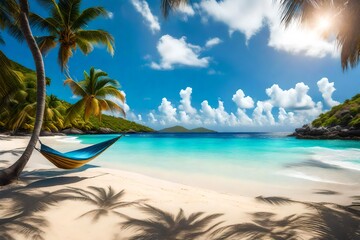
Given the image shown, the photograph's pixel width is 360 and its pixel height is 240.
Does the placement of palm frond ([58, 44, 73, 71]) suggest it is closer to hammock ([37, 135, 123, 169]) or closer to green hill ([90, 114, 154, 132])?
hammock ([37, 135, 123, 169])

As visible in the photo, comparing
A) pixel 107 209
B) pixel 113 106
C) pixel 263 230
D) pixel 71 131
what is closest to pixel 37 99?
pixel 107 209

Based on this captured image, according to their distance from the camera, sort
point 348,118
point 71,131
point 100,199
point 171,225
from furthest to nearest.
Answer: point 71,131, point 348,118, point 100,199, point 171,225

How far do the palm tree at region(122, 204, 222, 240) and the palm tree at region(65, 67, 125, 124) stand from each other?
9445 millimetres

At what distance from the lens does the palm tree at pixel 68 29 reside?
6.66 m

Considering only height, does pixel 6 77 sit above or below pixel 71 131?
below

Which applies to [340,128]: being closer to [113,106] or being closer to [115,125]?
[113,106]

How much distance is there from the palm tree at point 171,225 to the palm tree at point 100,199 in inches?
12.4

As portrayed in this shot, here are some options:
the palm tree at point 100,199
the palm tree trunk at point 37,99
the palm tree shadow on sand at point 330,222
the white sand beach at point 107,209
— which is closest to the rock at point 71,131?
the palm tree trunk at point 37,99

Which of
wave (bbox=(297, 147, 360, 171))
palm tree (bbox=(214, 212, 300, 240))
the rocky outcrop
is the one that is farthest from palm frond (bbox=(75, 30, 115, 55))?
the rocky outcrop

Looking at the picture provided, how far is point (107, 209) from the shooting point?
254 centimetres

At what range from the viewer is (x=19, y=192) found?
114 inches

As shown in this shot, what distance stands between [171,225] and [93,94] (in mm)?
11179

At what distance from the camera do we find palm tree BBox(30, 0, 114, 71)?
6658 millimetres

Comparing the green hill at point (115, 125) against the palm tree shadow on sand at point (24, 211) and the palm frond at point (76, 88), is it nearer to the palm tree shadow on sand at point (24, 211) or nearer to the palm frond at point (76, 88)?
the palm frond at point (76, 88)
